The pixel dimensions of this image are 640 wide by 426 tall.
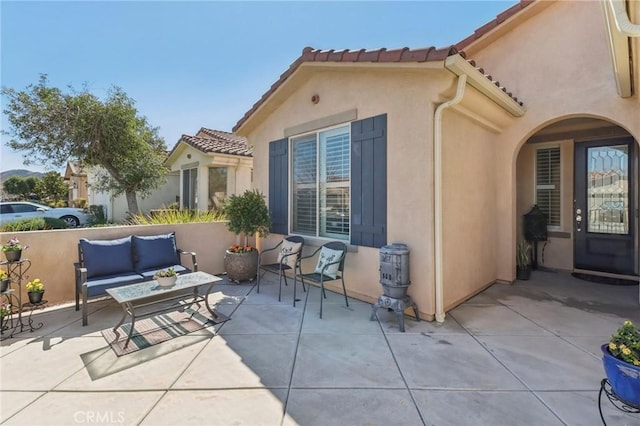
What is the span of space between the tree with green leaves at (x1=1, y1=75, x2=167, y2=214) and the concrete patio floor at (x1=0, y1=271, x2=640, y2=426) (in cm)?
794

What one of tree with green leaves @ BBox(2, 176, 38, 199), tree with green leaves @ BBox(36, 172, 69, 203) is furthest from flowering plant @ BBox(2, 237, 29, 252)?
tree with green leaves @ BBox(2, 176, 38, 199)

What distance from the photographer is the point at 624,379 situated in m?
1.97

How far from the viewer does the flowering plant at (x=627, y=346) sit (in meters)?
1.98

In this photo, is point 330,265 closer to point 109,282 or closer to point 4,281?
point 109,282

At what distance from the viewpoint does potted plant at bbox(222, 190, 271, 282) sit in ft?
20.0

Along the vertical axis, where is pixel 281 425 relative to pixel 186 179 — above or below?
below

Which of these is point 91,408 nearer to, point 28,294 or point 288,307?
point 288,307

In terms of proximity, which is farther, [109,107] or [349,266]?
[109,107]

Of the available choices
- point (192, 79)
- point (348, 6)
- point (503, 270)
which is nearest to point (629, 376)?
point (503, 270)

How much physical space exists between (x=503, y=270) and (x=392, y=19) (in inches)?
243

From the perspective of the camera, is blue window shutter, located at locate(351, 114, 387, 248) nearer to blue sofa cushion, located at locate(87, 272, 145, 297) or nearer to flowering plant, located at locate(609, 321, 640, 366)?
flowering plant, located at locate(609, 321, 640, 366)

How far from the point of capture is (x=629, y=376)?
6.37 feet

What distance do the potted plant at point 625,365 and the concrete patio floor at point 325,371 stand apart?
41cm

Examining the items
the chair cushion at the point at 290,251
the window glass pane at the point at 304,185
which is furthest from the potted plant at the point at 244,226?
the chair cushion at the point at 290,251
